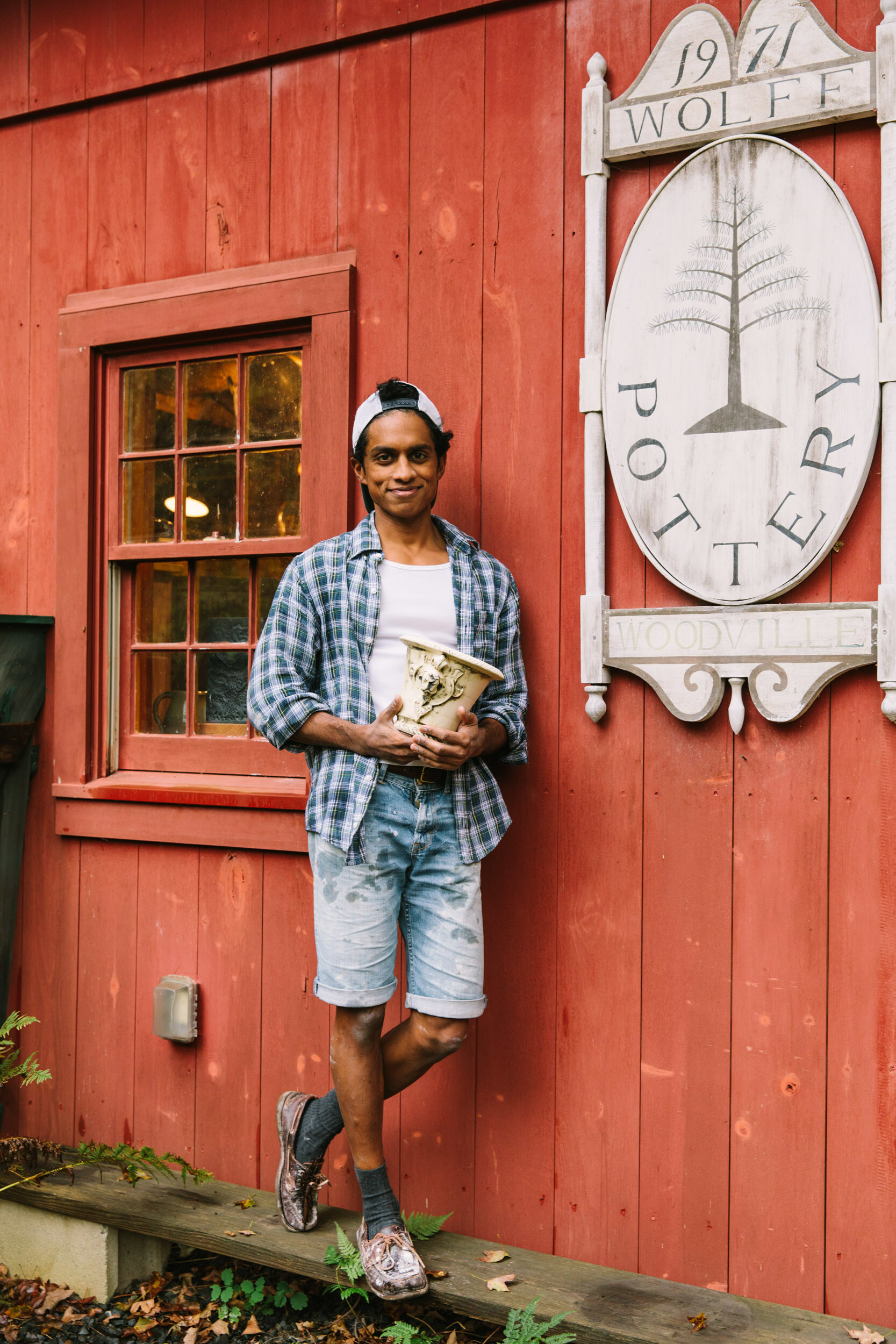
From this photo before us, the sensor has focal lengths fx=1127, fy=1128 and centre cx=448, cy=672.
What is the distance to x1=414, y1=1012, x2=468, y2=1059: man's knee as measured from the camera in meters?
2.92

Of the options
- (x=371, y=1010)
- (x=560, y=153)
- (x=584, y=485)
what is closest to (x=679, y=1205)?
(x=371, y=1010)

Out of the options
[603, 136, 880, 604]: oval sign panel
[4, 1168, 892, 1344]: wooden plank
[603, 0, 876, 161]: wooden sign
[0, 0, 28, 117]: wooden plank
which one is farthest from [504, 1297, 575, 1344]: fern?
[0, 0, 28, 117]: wooden plank

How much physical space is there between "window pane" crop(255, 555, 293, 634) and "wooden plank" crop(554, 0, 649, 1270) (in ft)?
3.38

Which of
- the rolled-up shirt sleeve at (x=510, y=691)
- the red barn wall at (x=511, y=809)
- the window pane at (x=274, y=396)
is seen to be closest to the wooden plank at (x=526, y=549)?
the red barn wall at (x=511, y=809)

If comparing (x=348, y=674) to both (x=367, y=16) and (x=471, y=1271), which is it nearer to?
(x=471, y=1271)

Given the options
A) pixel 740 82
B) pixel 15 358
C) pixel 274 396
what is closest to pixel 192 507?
pixel 274 396

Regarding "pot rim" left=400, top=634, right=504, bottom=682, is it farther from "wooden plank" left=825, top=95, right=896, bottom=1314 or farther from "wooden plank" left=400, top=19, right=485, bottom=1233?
"wooden plank" left=825, top=95, right=896, bottom=1314

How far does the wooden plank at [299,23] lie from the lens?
358 cm

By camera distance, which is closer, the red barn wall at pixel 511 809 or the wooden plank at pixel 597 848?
the red barn wall at pixel 511 809

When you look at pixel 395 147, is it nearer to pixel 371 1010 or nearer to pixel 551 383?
pixel 551 383

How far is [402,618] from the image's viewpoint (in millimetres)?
2951

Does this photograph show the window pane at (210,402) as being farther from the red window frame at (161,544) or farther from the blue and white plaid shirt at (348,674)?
the blue and white plaid shirt at (348,674)

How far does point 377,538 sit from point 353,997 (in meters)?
1.20

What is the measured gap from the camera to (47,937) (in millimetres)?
4000
